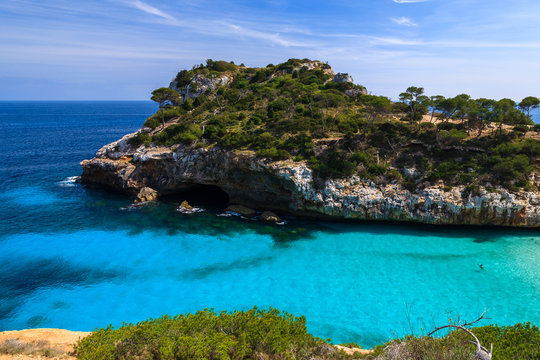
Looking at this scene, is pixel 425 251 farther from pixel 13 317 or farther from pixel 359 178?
pixel 13 317

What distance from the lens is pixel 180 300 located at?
17.6 m

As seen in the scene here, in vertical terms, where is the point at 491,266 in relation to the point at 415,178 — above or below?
below

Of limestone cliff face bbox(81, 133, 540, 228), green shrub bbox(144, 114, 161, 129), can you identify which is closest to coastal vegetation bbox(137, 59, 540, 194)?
green shrub bbox(144, 114, 161, 129)

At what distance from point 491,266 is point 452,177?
9.36 metres

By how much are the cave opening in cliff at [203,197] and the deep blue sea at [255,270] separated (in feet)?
10.0

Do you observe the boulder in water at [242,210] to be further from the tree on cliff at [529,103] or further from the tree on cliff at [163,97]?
the tree on cliff at [529,103]

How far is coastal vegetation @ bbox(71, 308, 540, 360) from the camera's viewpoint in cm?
886

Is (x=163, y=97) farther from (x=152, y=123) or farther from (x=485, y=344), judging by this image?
(x=485, y=344)

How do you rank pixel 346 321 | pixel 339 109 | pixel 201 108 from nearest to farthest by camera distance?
pixel 346 321 < pixel 339 109 < pixel 201 108

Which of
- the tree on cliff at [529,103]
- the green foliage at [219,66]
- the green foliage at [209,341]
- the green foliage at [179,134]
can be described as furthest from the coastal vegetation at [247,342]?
the green foliage at [219,66]

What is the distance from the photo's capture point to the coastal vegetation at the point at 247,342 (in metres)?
8.86

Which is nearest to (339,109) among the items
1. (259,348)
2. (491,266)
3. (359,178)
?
(359,178)

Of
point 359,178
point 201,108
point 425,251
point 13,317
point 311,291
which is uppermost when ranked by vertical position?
point 201,108

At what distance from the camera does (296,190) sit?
1113 inches
